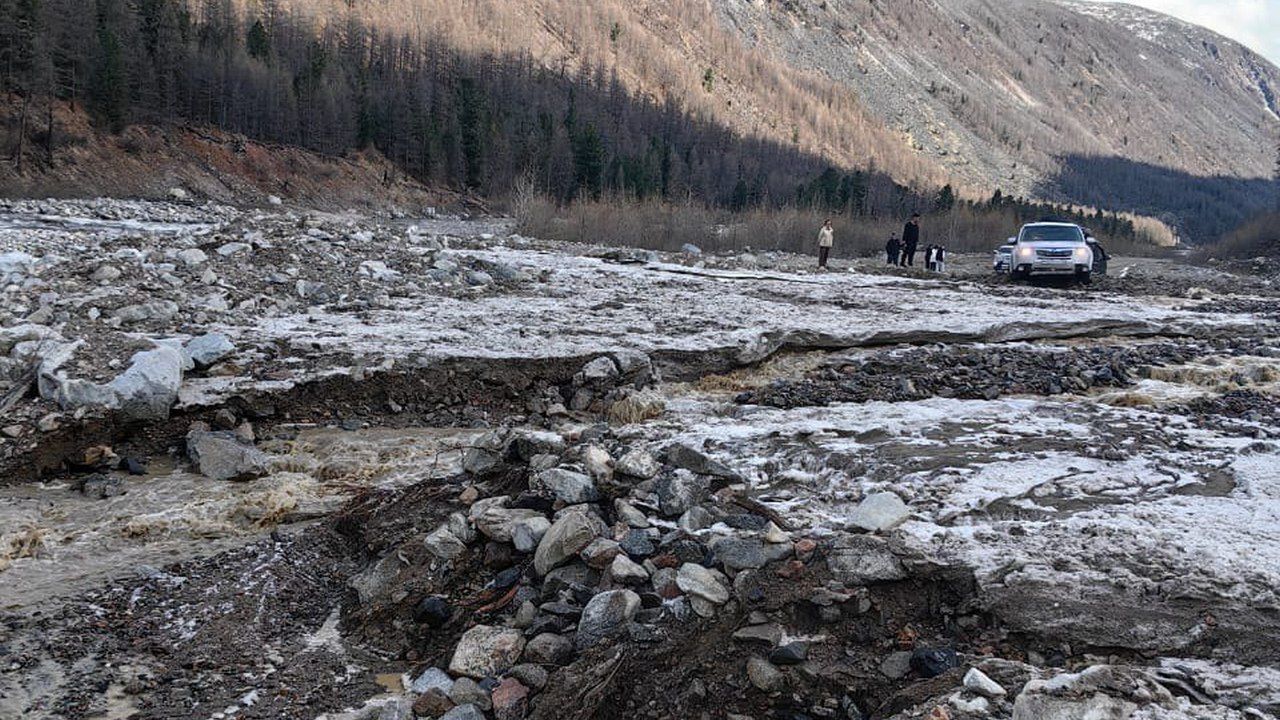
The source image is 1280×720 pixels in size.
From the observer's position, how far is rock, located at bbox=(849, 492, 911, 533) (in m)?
4.44

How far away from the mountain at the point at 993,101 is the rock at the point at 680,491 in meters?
124

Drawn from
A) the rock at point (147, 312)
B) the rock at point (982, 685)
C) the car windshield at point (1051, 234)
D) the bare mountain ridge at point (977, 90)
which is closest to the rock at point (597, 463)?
the rock at point (982, 685)

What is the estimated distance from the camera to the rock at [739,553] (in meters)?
4.12

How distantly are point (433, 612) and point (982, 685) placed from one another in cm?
257

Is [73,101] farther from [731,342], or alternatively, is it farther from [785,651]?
[785,651]

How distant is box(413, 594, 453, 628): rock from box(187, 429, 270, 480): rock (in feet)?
9.09

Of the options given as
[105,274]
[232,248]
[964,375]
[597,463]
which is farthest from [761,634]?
[232,248]

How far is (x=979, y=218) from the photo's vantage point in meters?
50.6

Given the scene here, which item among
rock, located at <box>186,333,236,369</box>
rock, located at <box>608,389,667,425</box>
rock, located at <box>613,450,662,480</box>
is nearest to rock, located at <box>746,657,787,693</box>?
rock, located at <box>613,450,662,480</box>

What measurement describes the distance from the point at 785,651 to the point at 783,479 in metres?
1.92

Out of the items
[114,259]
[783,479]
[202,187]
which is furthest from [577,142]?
[783,479]

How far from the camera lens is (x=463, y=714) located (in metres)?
3.50

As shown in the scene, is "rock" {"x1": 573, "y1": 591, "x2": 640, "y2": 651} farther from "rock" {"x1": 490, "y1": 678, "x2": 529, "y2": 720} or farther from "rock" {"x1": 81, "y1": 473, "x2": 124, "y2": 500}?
"rock" {"x1": 81, "y1": 473, "x2": 124, "y2": 500}

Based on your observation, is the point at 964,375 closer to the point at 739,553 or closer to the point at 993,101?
the point at 739,553
